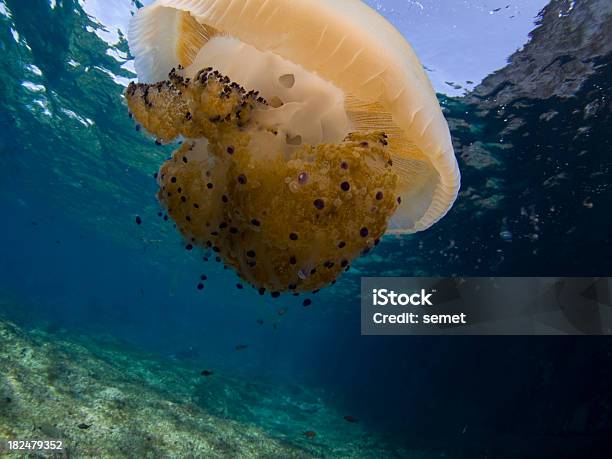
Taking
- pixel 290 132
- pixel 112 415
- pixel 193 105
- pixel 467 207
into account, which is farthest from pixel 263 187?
pixel 467 207

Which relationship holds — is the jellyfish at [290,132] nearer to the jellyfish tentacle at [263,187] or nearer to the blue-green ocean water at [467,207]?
the jellyfish tentacle at [263,187]

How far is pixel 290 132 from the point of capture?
7.58 feet

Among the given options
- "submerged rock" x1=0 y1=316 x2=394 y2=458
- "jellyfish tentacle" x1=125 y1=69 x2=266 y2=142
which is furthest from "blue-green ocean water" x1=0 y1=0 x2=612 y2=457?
"jellyfish tentacle" x1=125 y1=69 x2=266 y2=142

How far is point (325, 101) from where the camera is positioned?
239cm

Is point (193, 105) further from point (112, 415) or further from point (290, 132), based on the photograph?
point (112, 415)

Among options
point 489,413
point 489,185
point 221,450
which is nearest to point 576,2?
point 489,185

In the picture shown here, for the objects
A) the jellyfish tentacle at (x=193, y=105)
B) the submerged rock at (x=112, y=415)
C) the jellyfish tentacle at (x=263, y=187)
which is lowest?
the submerged rock at (x=112, y=415)

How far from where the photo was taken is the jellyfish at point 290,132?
1.89 metres

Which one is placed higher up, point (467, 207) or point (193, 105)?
point (467, 207)

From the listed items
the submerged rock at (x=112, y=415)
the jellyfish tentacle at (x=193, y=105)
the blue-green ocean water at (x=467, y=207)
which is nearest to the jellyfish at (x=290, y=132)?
the jellyfish tentacle at (x=193, y=105)

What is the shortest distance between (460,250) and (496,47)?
35.2 feet

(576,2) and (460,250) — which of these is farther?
(460,250)

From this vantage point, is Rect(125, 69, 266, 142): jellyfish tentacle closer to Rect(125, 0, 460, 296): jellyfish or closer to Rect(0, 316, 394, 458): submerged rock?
Rect(125, 0, 460, 296): jellyfish

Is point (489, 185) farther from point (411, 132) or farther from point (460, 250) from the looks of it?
point (411, 132)
